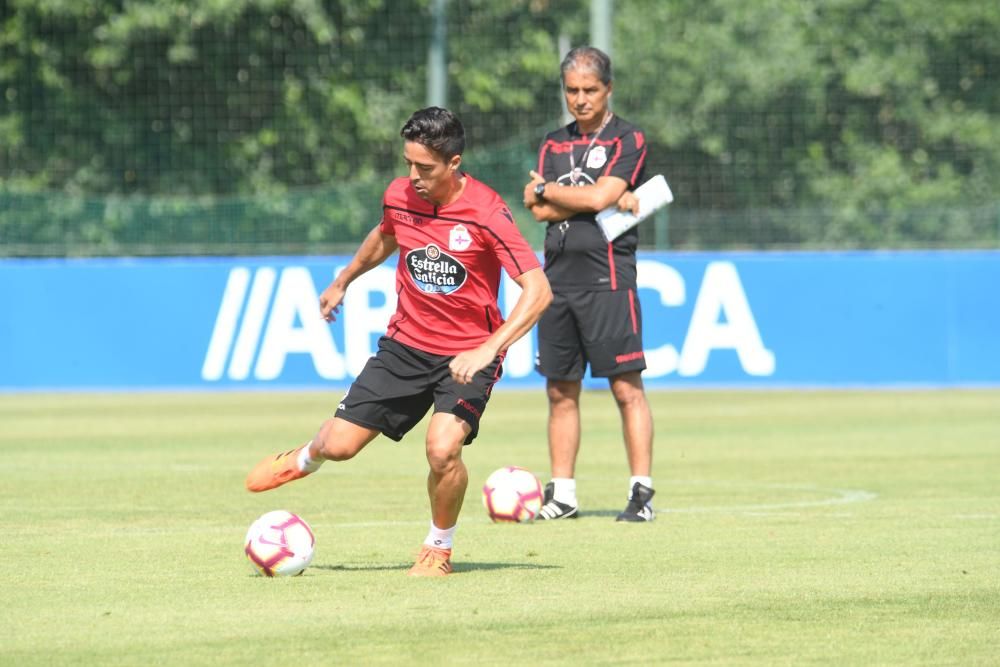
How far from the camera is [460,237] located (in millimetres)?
7535

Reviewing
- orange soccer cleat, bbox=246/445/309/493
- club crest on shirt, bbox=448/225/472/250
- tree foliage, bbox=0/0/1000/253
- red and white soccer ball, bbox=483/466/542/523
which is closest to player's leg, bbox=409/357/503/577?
club crest on shirt, bbox=448/225/472/250

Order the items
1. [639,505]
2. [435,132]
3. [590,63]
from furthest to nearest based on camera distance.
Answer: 1. [590,63]
2. [639,505]
3. [435,132]

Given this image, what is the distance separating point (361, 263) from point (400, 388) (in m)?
0.71

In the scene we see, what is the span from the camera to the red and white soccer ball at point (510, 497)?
9.34m

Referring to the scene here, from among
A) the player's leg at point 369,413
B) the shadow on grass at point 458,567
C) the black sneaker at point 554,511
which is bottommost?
the black sneaker at point 554,511

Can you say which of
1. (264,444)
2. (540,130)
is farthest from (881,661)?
(540,130)

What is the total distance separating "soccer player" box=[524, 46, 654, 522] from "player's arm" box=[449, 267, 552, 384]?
7.17ft

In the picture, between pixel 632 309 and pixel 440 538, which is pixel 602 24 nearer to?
pixel 632 309

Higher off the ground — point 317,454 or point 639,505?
point 317,454

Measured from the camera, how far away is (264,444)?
46.5ft

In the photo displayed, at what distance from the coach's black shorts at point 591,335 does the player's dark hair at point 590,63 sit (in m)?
1.11

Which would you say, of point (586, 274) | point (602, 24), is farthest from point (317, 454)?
point (602, 24)

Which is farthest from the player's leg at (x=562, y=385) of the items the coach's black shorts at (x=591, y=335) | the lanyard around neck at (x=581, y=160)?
the lanyard around neck at (x=581, y=160)

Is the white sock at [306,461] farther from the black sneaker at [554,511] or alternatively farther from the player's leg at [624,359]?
the player's leg at [624,359]
